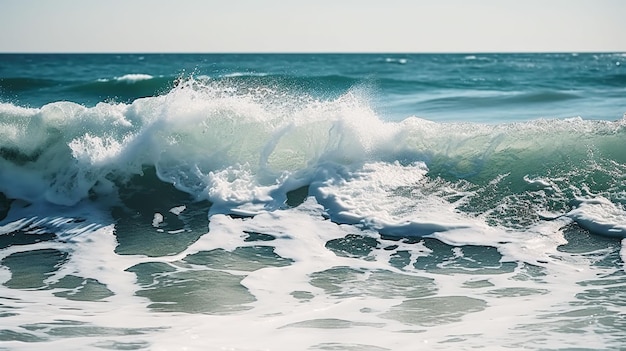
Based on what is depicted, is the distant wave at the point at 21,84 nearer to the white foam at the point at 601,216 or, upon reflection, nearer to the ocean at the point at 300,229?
the ocean at the point at 300,229

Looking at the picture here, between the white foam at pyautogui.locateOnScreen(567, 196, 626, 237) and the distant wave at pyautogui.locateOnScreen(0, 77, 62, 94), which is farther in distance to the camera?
the distant wave at pyautogui.locateOnScreen(0, 77, 62, 94)

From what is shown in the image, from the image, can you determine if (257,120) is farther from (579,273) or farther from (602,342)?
(602,342)

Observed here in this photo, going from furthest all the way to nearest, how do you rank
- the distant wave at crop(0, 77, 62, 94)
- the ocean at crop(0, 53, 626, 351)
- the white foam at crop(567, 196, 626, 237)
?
1. the distant wave at crop(0, 77, 62, 94)
2. the white foam at crop(567, 196, 626, 237)
3. the ocean at crop(0, 53, 626, 351)

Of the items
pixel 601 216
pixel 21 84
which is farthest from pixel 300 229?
pixel 21 84

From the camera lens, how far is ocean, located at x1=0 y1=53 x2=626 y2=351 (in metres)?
4.88

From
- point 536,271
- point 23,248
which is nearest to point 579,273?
point 536,271

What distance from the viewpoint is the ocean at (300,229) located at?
4.88 m

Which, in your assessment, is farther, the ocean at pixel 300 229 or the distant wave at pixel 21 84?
the distant wave at pixel 21 84

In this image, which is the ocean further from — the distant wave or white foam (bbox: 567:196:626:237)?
the distant wave

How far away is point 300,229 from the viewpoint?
7.59m

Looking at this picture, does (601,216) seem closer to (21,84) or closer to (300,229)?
(300,229)

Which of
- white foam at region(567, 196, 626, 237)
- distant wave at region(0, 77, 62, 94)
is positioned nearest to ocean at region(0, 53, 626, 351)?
white foam at region(567, 196, 626, 237)

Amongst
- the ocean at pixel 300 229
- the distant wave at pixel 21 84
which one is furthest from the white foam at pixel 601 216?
the distant wave at pixel 21 84

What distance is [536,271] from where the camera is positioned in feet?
20.2
